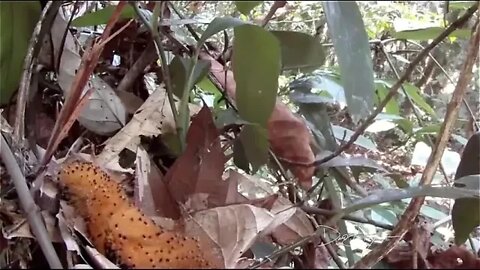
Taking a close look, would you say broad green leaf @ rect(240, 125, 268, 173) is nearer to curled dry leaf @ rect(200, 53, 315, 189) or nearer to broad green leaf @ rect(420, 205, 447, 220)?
curled dry leaf @ rect(200, 53, 315, 189)

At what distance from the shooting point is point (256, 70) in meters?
0.48

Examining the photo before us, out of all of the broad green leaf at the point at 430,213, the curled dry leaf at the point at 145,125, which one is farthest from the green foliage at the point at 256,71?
the broad green leaf at the point at 430,213

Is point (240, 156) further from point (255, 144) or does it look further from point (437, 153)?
point (437, 153)

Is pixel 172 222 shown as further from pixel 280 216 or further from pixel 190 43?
pixel 190 43

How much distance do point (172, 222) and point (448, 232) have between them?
0.89 metres

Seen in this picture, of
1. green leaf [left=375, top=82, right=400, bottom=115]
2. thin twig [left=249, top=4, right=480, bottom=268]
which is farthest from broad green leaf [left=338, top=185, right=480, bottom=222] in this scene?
green leaf [left=375, top=82, right=400, bottom=115]

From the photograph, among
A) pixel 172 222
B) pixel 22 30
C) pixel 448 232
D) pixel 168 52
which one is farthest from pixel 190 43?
pixel 448 232

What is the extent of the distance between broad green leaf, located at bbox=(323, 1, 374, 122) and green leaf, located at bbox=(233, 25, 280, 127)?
79 millimetres

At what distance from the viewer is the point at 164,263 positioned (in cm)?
34

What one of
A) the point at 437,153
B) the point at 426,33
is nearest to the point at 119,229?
the point at 437,153

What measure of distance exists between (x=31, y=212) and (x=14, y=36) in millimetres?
189

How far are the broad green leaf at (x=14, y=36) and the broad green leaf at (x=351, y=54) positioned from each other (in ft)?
0.82

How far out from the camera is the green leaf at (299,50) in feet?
1.97

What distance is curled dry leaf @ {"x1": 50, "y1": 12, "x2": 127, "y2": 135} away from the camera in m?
0.59
